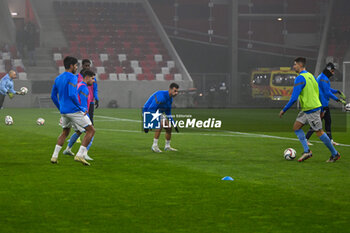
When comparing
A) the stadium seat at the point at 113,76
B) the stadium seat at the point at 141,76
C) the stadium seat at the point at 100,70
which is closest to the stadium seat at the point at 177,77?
the stadium seat at the point at 141,76

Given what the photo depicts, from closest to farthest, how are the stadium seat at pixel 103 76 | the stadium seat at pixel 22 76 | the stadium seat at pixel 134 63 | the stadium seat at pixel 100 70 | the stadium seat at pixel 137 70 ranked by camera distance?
the stadium seat at pixel 22 76
the stadium seat at pixel 103 76
the stadium seat at pixel 100 70
the stadium seat at pixel 137 70
the stadium seat at pixel 134 63

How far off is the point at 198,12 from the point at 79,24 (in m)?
9.81

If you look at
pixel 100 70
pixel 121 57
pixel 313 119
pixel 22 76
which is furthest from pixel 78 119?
pixel 121 57

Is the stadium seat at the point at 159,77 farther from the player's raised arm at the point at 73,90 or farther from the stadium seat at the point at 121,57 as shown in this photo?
the player's raised arm at the point at 73,90

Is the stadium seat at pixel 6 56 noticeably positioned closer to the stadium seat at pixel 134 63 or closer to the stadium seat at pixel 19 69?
the stadium seat at pixel 19 69

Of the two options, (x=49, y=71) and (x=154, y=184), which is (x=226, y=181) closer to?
(x=154, y=184)

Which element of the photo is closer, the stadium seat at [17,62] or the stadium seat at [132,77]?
the stadium seat at [17,62]

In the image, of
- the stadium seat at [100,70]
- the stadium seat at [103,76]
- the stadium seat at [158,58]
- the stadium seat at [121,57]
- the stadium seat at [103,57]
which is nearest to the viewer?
the stadium seat at [103,76]

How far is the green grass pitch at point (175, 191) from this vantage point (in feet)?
24.1

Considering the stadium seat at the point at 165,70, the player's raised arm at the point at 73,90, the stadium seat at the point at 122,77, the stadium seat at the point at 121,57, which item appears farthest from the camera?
the stadium seat at the point at 121,57

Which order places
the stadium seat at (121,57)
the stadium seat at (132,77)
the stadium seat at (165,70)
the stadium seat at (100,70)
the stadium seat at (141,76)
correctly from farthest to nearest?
the stadium seat at (121,57) < the stadium seat at (165,70) < the stadium seat at (141,76) < the stadium seat at (132,77) < the stadium seat at (100,70)

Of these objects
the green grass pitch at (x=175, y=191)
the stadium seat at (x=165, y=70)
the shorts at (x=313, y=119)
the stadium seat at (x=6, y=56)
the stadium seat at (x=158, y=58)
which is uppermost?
the stadium seat at (x=6, y=56)

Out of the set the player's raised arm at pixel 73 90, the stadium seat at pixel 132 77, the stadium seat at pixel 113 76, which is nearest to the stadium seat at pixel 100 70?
the stadium seat at pixel 113 76

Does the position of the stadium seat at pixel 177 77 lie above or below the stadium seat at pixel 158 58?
below
